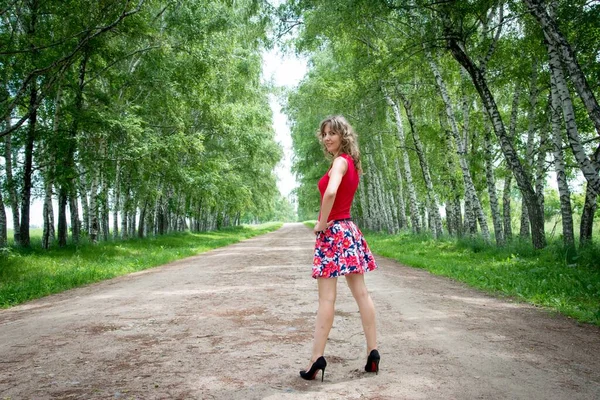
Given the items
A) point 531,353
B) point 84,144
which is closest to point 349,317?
point 531,353

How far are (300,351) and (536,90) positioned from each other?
43.0ft

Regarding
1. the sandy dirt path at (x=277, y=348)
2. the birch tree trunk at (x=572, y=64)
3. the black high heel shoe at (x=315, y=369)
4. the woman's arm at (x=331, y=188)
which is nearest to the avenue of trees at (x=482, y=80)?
the birch tree trunk at (x=572, y=64)

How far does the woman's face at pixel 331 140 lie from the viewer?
12.0 ft

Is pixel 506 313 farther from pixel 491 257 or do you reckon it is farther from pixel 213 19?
pixel 213 19

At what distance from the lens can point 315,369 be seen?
10.8 feet

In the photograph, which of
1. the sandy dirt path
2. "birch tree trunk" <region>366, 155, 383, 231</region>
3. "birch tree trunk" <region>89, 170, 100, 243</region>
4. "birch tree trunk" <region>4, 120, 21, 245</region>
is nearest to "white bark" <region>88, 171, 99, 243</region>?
"birch tree trunk" <region>89, 170, 100, 243</region>

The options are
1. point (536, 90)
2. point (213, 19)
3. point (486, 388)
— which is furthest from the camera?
point (213, 19)

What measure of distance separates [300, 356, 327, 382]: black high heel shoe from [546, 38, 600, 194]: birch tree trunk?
691 cm

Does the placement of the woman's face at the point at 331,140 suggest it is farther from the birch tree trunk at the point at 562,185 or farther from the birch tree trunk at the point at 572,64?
the birch tree trunk at the point at 562,185

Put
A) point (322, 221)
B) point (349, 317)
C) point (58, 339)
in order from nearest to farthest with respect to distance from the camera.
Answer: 1. point (322, 221)
2. point (58, 339)
3. point (349, 317)

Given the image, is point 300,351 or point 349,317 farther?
point 349,317

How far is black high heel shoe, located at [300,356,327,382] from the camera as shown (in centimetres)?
327

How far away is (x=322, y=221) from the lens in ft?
11.1

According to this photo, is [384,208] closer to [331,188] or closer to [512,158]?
[512,158]
